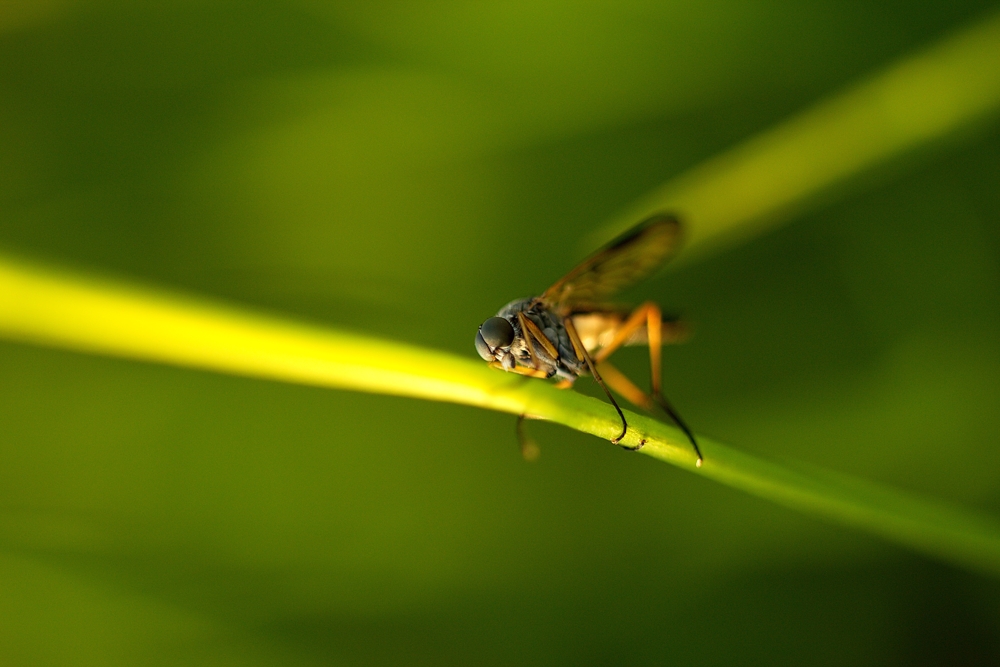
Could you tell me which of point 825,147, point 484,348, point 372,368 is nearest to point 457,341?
point 484,348

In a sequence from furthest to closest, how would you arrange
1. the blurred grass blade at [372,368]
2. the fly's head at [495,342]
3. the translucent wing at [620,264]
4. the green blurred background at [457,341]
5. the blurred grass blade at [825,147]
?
the blurred grass blade at [825,147] < the green blurred background at [457,341] < the translucent wing at [620,264] < the fly's head at [495,342] < the blurred grass blade at [372,368]

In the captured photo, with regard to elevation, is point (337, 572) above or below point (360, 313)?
below

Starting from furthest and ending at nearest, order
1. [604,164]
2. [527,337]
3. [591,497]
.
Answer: [604,164] → [591,497] → [527,337]

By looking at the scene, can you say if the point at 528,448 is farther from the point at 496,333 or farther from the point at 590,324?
the point at 496,333

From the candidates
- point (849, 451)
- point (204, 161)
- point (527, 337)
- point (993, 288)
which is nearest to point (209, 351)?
point (527, 337)

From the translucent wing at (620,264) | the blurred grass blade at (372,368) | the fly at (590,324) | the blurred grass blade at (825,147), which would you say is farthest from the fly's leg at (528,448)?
the blurred grass blade at (372,368)

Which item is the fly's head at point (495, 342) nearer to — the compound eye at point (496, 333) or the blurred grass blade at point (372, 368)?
the compound eye at point (496, 333)

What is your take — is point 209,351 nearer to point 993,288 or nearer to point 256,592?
point 256,592
